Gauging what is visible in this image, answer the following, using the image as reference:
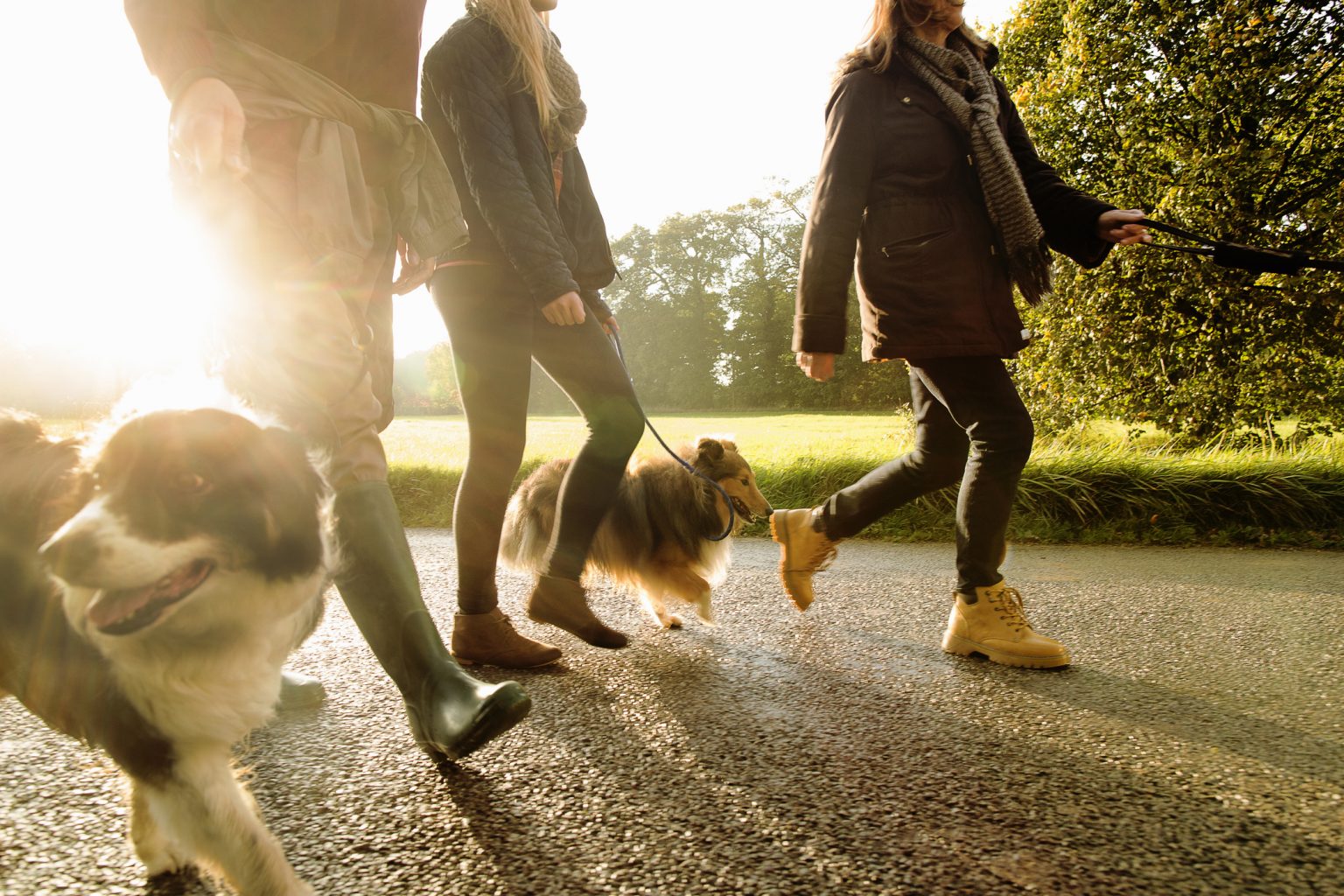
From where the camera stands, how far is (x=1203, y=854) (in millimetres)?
1670

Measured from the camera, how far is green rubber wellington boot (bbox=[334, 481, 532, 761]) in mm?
1832

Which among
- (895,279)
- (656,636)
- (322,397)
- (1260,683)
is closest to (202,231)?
(322,397)

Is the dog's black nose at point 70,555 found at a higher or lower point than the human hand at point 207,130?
lower

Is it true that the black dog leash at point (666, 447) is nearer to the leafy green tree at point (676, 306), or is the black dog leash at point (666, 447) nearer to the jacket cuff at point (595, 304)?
the jacket cuff at point (595, 304)

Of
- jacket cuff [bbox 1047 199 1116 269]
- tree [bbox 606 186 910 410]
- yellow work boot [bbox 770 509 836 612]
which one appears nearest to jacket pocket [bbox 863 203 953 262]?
jacket cuff [bbox 1047 199 1116 269]

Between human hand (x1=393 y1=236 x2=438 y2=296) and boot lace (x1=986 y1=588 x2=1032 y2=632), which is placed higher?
human hand (x1=393 y1=236 x2=438 y2=296)

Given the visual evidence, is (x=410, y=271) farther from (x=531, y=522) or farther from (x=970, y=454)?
(x=970, y=454)

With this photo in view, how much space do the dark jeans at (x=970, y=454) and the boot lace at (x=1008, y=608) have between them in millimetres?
61

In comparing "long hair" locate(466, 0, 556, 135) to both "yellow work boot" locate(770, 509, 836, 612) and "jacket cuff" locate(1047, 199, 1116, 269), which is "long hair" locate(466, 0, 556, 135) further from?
"jacket cuff" locate(1047, 199, 1116, 269)

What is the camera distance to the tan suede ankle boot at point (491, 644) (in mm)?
3033

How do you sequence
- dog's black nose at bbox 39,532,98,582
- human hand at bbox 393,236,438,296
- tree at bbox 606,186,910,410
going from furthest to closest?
1. tree at bbox 606,186,910,410
2. human hand at bbox 393,236,438,296
3. dog's black nose at bbox 39,532,98,582

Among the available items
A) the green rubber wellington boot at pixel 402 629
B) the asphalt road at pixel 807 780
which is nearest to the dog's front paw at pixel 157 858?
the asphalt road at pixel 807 780

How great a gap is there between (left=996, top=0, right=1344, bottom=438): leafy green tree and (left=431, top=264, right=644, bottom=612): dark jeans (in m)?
6.47

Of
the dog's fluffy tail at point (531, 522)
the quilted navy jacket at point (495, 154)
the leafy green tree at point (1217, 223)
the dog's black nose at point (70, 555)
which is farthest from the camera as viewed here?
the leafy green tree at point (1217, 223)
